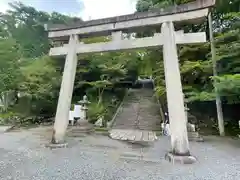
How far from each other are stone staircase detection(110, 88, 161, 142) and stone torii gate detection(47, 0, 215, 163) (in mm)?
2644

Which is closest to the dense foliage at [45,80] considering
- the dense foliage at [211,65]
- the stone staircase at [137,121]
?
the stone staircase at [137,121]

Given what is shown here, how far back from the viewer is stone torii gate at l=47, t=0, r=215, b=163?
15.5 feet

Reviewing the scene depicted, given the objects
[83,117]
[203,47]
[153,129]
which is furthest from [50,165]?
[203,47]

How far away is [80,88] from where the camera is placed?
43.3ft

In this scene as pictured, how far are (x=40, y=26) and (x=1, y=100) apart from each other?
19.9ft

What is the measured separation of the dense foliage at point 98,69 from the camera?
843cm

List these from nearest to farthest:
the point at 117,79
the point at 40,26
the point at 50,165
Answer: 1. the point at 50,165
2. the point at 117,79
3. the point at 40,26

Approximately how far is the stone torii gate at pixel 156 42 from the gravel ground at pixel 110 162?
0.50 m

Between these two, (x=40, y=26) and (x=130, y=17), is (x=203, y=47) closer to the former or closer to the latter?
(x=130, y=17)

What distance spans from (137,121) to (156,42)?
551 centimetres

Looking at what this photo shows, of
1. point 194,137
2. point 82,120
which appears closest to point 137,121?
point 82,120

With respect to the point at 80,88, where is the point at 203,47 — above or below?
above

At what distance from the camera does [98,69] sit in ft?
42.0

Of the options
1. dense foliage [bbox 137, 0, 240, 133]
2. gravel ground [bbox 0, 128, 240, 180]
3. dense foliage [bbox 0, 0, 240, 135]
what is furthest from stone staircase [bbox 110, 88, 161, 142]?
dense foliage [bbox 137, 0, 240, 133]
